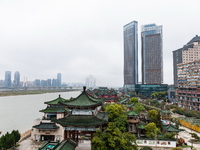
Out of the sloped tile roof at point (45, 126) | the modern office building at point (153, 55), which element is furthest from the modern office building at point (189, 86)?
the modern office building at point (153, 55)

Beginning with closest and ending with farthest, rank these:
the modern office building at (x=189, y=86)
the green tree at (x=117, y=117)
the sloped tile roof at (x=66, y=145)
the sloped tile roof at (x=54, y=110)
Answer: the sloped tile roof at (x=66, y=145)
the sloped tile roof at (x=54, y=110)
the green tree at (x=117, y=117)
the modern office building at (x=189, y=86)

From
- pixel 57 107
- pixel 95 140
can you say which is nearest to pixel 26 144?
pixel 57 107

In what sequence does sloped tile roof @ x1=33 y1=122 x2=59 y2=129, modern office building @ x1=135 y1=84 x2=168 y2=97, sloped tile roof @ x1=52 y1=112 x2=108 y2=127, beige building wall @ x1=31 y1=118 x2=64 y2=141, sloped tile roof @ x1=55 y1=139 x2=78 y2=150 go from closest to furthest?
sloped tile roof @ x1=55 y1=139 x2=78 y2=150 < sloped tile roof @ x1=52 y1=112 x2=108 y2=127 < sloped tile roof @ x1=33 y1=122 x2=59 y2=129 < beige building wall @ x1=31 y1=118 x2=64 y2=141 < modern office building @ x1=135 y1=84 x2=168 y2=97

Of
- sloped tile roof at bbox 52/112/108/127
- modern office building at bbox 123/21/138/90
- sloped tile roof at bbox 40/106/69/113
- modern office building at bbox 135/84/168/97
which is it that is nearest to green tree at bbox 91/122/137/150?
sloped tile roof at bbox 52/112/108/127

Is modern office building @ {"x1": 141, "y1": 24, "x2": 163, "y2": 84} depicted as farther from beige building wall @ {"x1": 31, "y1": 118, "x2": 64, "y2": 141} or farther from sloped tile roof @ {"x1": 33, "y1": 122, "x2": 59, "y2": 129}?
sloped tile roof @ {"x1": 33, "y1": 122, "x2": 59, "y2": 129}

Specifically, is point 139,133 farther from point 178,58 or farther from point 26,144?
point 178,58

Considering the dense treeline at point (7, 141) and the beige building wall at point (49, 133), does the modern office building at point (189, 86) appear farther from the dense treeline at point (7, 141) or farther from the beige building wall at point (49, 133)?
the dense treeline at point (7, 141)

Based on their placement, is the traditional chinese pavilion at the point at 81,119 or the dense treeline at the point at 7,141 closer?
the traditional chinese pavilion at the point at 81,119
